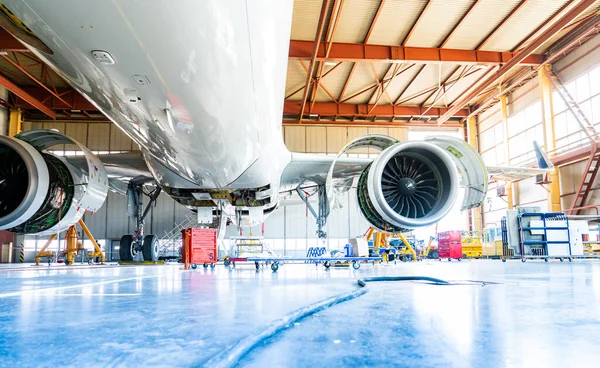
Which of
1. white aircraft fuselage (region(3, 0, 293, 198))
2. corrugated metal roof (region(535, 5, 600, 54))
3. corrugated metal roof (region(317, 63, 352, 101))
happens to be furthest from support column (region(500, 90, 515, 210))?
white aircraft fuselage (region(3, 0, 293, 198))

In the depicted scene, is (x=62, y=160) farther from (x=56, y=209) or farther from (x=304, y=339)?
(x=304, y=339)

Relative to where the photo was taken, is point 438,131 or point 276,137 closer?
point 276,137

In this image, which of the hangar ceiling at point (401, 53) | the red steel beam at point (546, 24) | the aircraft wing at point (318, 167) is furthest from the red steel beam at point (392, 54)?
the aircraft wing at point (318, 167)

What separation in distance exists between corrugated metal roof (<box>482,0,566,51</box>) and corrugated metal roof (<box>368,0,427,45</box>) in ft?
12.1

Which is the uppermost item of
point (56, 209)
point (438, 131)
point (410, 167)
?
point (438, 131)

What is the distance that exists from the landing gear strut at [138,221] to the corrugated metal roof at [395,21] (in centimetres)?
1019

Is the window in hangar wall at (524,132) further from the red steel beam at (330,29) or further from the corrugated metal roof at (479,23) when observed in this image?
the red steel beam at (330,29)

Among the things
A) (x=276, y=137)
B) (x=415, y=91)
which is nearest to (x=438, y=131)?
(x=415, y=91)

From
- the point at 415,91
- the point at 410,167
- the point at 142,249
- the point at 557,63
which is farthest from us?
the point at 415,91

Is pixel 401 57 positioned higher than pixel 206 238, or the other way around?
pixel 401 57

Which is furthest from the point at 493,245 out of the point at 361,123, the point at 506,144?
the point at 361,123

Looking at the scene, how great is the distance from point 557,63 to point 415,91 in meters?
6.77

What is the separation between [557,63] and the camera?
66.8ft

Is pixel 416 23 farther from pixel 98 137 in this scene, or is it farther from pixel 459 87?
pixel 98 137
